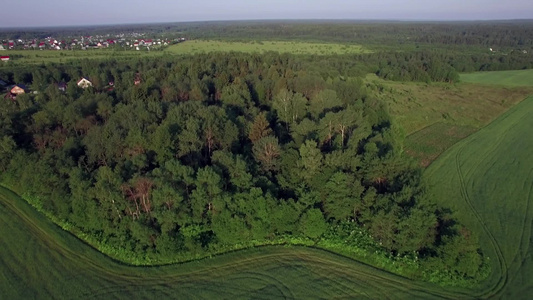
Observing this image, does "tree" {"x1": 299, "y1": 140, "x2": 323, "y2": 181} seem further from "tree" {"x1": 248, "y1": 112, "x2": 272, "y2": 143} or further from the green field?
the green field

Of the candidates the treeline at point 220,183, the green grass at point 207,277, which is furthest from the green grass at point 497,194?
the green grass at point 207,277

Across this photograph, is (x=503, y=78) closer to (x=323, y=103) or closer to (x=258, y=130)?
(x=323, y=103)

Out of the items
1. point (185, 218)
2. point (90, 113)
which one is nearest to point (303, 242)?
point (185, 218)

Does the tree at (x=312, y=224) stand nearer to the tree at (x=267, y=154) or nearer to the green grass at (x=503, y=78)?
the tree at (x=267, y=154)

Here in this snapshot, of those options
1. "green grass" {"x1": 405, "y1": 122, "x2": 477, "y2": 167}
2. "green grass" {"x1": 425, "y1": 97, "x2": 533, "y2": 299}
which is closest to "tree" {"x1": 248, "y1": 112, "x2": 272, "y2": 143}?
"green grass" {"x1": 425, "y1": 97, "x2": 533, "y2": 299}

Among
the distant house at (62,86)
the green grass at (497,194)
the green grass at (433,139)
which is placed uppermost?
the distant house at (62,86)
